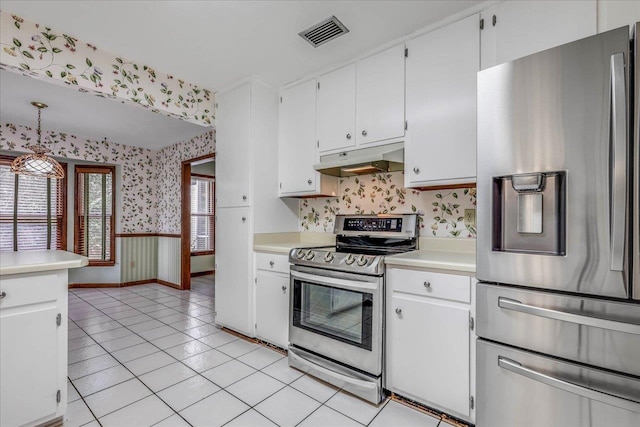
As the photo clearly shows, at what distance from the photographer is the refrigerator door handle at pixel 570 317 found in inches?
39.4

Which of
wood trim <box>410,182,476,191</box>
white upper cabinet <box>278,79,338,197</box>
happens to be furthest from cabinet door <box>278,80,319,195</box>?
wood trim <box>410,182,476,191</box>

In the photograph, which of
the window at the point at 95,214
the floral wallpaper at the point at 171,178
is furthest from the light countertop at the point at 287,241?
the window at the point at 95,214

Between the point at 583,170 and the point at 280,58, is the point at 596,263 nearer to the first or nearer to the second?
the point at 583,170

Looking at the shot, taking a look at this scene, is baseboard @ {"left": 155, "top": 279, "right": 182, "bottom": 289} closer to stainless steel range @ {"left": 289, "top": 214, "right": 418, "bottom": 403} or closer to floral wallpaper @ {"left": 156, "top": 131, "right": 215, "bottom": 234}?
floral wallpaper @ {"left": 156, "top": 131, "right": 215, "bottom": 234}

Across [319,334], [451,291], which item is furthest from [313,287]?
[451,291]

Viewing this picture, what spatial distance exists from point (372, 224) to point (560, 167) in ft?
4.56

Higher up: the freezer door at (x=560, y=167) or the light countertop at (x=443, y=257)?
the freezer door at (x=560, y=167)

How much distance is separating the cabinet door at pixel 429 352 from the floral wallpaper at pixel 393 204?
2.40ft

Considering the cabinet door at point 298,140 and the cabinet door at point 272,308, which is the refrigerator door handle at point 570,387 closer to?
the cabinet door at point 272,308

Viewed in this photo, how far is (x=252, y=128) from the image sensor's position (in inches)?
109

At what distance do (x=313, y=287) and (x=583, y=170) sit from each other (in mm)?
1640

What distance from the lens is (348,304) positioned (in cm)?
199

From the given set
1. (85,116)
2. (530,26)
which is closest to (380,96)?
(530,26)

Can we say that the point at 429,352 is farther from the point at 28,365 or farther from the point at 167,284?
the point at 167,284
